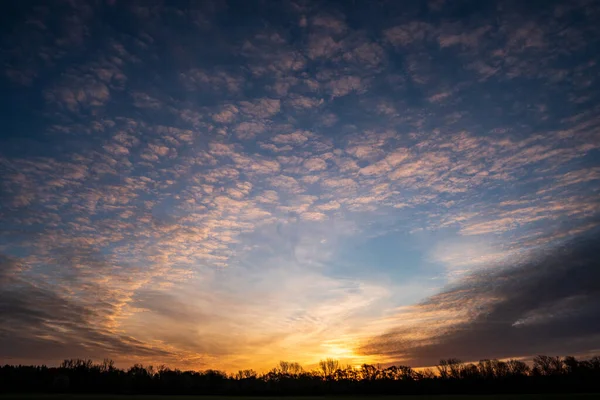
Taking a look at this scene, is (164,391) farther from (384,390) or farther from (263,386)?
(384,390)

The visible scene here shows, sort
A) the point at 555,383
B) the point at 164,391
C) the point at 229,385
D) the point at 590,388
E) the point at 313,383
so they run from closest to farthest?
the point at 590,388 → the point at 555,383 → the point at 164,391 → the point at 229,385 → the point at 313,383

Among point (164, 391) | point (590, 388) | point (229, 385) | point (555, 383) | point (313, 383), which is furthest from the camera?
point (313, 383)

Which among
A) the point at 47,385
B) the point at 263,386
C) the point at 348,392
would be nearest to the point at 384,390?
the point at 348,392

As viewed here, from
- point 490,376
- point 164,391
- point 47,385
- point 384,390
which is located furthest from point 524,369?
point 47,385

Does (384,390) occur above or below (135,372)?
below

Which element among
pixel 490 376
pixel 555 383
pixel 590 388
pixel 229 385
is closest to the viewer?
pixel 590 388

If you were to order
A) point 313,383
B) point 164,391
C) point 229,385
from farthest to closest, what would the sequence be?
point 313,383 → point 229,385 → point 164,391

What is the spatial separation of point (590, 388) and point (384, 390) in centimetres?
7213

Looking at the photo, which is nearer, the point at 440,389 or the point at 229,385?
the point at 440,389

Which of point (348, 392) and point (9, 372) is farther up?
point (9, 372)

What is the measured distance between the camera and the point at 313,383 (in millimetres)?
191625

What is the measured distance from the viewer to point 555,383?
137750mm

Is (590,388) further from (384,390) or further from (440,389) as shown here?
(384,390)

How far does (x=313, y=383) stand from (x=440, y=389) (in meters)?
64.3
